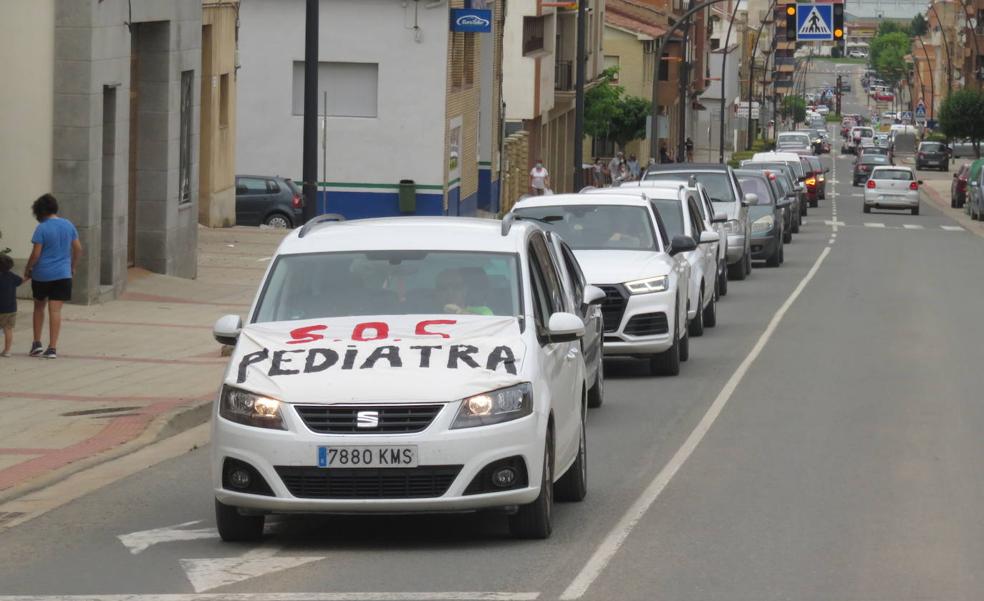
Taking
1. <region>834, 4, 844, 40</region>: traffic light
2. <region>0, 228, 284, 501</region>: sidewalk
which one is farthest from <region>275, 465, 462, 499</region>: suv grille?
<region>834, 4, 844, 40</region>: traffic light

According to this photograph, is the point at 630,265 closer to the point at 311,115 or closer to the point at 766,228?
the point at 311,115

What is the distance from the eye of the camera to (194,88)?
27.9 metres

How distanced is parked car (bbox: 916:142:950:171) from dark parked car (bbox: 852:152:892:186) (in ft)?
48.4

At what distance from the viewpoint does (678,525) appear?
10.0 m

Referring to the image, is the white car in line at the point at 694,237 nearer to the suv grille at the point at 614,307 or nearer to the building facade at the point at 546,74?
the suv grille at the point at 614,307

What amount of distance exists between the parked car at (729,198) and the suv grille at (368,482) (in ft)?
73.7

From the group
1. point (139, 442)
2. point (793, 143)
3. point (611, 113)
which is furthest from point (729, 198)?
point (793, 143)

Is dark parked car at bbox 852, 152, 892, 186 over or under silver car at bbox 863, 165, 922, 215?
over

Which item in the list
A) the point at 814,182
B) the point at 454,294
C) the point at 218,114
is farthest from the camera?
the point at 814,182

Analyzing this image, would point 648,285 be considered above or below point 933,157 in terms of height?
below

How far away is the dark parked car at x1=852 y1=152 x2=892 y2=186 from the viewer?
9162 cm

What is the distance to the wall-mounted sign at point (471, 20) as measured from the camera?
1606 inches

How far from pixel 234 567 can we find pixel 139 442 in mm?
4585

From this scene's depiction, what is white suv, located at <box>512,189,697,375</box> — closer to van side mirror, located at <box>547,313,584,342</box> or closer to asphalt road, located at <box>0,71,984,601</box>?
asphalt road, located at <box>0,71,984,601</box>
